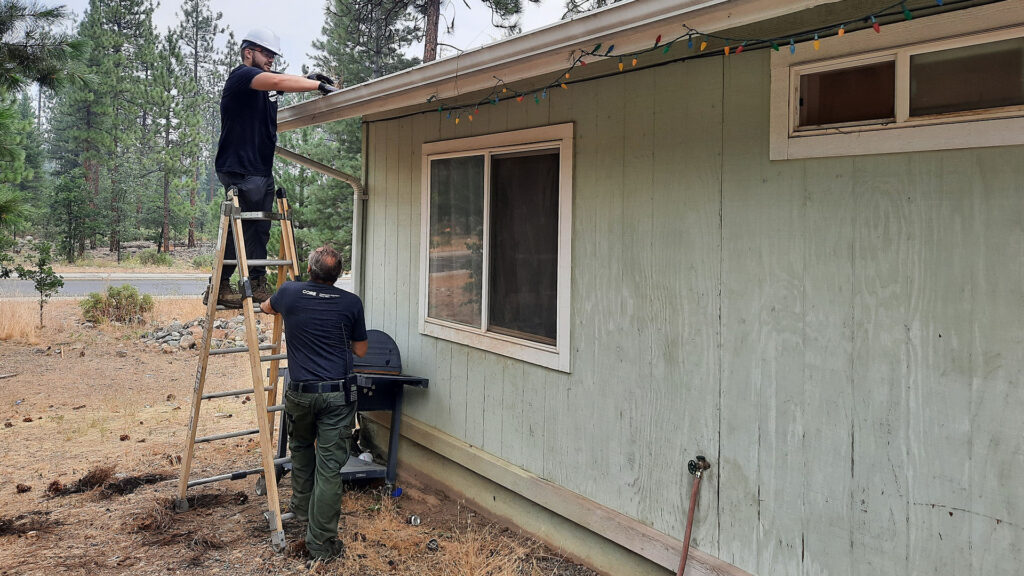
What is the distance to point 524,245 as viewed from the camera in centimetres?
406

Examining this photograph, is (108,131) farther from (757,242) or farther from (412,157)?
(757,242)

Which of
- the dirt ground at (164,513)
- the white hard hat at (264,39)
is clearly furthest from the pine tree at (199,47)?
the white hard hat at (264,39)

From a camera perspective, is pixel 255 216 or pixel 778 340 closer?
pixel 778 340

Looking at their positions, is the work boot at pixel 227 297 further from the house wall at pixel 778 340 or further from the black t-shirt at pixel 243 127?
the house wall at pixel 778 340

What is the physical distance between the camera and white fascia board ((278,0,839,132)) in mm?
2248

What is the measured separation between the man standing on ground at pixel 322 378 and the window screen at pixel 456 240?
2.97 ft

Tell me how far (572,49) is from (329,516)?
105 inches

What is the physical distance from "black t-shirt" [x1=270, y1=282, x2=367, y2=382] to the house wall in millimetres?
1059

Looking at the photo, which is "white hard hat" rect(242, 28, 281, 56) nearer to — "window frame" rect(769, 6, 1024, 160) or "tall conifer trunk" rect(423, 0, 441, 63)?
"window frame" rect(769, 6, 1024, 160)

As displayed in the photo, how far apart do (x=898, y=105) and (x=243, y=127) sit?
3456 mm

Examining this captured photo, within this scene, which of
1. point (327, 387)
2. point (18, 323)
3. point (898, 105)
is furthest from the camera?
point (18, 323)

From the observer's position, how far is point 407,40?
1686 cm

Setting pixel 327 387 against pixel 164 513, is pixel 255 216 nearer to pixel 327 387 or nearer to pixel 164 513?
pixel 327 387

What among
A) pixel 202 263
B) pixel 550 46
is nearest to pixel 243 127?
pixel 550 46
